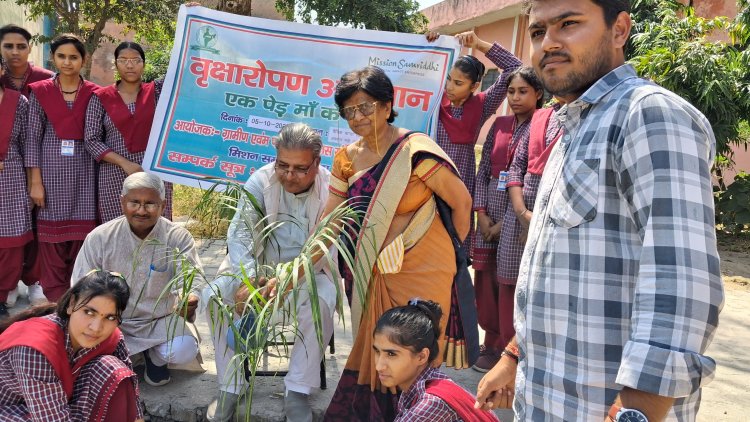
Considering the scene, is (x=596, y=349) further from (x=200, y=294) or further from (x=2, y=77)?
(x=2, y=77)

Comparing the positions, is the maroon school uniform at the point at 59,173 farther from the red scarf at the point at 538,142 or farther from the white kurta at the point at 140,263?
the red scarf at the point at 538,142

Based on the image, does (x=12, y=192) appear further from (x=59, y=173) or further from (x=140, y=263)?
(x=140, y=263)

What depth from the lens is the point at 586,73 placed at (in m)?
1.39

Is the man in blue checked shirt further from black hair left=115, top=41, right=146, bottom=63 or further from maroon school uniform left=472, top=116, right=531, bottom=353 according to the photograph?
black hair left=115, top=41, right=146, bottom=63

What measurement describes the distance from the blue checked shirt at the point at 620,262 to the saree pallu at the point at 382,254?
54.5 inches

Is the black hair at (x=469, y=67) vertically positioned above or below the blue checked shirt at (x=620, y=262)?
above

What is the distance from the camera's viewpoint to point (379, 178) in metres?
2.95

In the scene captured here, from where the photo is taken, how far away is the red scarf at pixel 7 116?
4410mm

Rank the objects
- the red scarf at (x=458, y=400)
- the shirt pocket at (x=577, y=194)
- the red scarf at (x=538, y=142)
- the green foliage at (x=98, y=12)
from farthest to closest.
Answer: the green foliage at (x=98, y=12), the red scarf at (x=538, y=142), the red scarf at (x=458, y=400), the shirt pocket at (x=577, y=194)

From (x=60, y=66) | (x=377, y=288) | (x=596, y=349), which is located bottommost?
(x=377, y=288)

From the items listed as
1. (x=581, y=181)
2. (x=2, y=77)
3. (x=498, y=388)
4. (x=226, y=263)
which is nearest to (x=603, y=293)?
(x=581, y=181)

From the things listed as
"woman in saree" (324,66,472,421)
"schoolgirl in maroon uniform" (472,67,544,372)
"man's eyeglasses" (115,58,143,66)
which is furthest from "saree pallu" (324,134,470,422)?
"man's eyeglasses" (115,58,143,66)

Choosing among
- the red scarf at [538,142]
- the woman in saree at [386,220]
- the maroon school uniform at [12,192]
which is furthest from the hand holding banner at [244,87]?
the woman in saree at [386,220]

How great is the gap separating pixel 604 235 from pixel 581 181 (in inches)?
4.4
